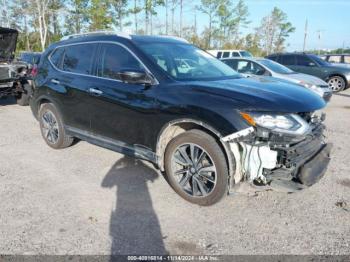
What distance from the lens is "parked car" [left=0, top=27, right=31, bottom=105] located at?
904 centimetres

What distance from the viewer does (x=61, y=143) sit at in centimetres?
551

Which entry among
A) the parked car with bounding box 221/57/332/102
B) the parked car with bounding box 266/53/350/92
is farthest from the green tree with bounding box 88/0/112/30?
the parked car with bounding box 221/57/332/102

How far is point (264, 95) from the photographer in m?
3.36

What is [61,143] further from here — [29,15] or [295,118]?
[29,15]

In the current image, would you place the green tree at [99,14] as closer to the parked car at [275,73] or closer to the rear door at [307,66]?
the rear door at [307,66]

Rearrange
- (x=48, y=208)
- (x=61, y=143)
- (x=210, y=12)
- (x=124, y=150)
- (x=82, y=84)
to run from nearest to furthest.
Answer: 1. (x=48, y=208)
2. (x=124, y=150)
3. (x=82, y=84)
4. (x=61, y=143)
5. (x=210, y=12)

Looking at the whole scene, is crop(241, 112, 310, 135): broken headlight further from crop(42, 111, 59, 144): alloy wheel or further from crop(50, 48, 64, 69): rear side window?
crop(42, 111, 59, 144): alloy wheel

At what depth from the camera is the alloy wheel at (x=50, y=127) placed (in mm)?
5537

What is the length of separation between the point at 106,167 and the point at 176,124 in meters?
1.65

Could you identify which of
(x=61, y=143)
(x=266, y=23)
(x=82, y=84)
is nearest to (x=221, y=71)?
(x=82, y=84)

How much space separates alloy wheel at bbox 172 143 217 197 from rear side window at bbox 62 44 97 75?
6.36ft

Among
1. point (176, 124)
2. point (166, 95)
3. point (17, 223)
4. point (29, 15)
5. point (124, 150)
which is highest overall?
point (29, 15)

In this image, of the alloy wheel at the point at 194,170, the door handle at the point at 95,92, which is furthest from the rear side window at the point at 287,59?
the alloy wheel at the point at 194,170

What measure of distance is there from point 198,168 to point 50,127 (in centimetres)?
320
